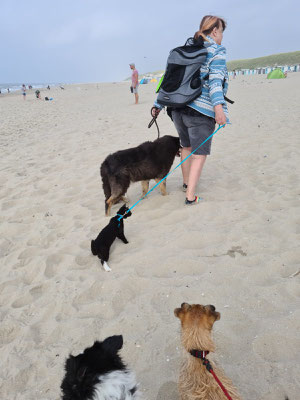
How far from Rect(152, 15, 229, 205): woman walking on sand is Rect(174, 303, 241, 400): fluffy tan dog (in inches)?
87.6

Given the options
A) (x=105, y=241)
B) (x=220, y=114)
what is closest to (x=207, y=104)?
(x=220, y=114)

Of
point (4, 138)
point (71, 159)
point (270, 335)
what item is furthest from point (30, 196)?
point (4, 138)

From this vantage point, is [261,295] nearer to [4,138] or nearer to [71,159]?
[71,159]

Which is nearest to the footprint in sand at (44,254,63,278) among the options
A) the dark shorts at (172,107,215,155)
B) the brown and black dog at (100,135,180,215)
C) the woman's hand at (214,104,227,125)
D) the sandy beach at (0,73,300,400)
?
the sandy beach at (0,73,300,400)

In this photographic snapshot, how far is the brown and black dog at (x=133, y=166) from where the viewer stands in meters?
3.77

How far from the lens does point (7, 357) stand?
195 centimetres

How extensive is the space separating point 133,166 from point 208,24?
1.94 metres

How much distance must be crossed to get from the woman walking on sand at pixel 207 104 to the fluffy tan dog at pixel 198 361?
2225 mm

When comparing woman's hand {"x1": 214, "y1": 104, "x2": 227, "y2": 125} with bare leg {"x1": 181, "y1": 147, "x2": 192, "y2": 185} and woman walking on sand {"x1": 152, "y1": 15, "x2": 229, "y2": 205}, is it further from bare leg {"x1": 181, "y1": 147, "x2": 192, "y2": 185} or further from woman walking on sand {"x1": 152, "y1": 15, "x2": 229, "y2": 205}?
bare leg {"x1": 181, "y1": 147, "x2": 192, "y2": 185}

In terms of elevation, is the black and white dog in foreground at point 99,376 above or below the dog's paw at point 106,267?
above

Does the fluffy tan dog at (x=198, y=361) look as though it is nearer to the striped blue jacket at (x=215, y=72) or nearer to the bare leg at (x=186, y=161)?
the striped blue jacket at (x=215, y=72)

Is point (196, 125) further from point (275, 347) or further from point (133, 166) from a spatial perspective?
point (275, 347)

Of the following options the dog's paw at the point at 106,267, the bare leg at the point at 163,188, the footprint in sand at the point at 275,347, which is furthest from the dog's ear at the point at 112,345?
the bare leg at the point at 163,188

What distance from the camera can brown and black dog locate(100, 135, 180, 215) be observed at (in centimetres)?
377
